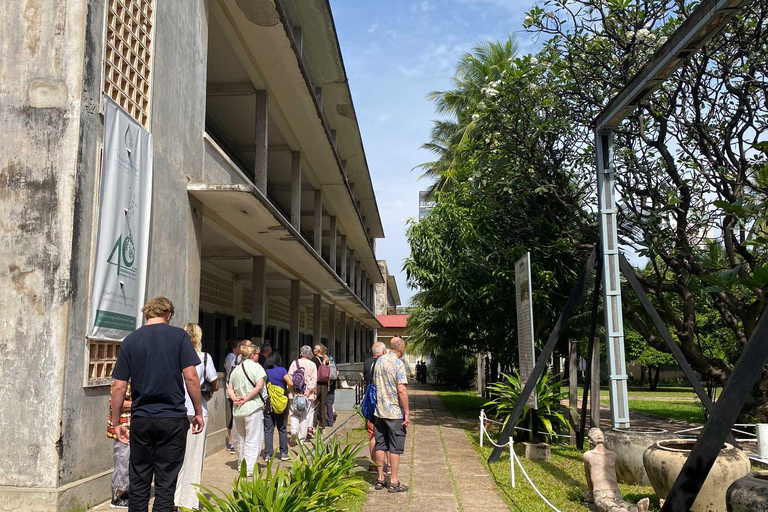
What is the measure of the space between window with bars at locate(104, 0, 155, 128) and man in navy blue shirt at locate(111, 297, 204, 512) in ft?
10.0

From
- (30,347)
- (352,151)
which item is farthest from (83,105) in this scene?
A: (352,151)

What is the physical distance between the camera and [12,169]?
6.04 metres

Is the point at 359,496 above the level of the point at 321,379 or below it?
below

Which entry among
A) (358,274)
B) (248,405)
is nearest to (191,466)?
(248,405)

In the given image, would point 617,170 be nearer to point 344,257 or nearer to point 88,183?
point 88,183

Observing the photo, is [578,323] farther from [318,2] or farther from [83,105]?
[83,105]

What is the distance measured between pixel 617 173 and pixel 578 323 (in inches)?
219

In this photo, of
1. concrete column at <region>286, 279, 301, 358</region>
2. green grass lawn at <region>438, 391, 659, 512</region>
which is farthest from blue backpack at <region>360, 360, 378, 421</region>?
concrete column at <region>286, 279, 301, 358</region>

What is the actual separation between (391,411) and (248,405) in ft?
5.57

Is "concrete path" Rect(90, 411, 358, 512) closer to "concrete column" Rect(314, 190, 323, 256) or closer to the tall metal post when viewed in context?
the tall metal post

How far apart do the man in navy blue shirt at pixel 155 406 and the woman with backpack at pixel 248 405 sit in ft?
10.0

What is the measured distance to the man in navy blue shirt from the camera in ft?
15.5

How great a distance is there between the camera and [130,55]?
281 inches

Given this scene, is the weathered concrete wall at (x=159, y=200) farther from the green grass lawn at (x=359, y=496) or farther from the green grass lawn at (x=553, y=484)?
the green grass lawn at (x=553, y=484)
